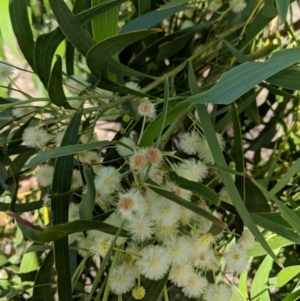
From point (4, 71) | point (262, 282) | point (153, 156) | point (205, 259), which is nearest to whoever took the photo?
point (153, 156)

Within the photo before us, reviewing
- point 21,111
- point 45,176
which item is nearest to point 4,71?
point 21,111

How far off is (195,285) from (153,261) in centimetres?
9

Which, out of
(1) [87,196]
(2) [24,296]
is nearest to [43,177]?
(1) [87,196]

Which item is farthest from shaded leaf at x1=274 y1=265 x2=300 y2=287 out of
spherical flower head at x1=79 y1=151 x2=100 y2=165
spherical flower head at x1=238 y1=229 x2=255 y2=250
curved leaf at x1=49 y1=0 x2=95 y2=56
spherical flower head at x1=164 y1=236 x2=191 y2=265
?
curved leaf at x1=49 y1=0 x2=95 y2=56

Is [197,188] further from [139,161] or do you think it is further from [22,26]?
[22,26]

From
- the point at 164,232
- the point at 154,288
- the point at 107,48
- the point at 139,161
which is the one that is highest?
the point at 107,48

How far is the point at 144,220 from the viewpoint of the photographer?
0.54 metres

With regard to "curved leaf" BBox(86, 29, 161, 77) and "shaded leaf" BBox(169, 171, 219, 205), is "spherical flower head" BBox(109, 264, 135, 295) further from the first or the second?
"curved leaf" BBox(86, 29, 161, 77)

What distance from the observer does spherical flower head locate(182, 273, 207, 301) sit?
0.60 meters

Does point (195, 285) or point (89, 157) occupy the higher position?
point (89, 157)

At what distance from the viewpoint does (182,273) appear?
582mm

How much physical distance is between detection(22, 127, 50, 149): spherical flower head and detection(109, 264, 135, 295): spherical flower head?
8.6 inches

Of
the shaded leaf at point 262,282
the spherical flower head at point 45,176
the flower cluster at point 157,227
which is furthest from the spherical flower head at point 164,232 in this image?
the shaded leaf at point 262,282

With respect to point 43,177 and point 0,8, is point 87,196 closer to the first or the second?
point 43,177
